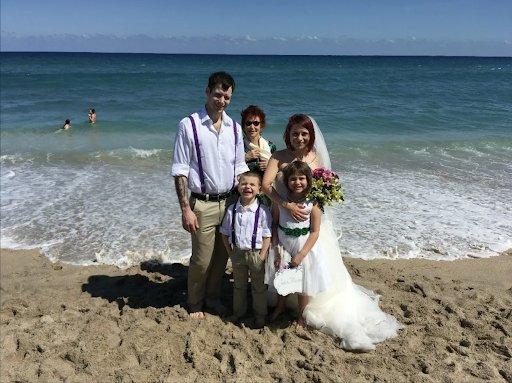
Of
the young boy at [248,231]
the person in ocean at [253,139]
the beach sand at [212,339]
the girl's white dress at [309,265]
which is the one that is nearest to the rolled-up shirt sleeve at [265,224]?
the young boy at [248,231]

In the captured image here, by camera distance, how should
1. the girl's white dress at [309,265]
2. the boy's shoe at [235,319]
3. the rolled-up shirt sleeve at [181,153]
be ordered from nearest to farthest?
the rolled-up shirt sleeve at [181,153]
the girl's white dress at [309,265]
the boy's shoe at [235,319]

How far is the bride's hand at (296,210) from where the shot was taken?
404cm

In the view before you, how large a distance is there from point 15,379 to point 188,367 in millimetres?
1409

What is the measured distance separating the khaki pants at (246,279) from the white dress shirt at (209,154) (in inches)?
25.7

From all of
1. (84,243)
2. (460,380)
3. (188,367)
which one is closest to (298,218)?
(188,367)

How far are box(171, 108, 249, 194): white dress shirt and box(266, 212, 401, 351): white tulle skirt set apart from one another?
0.86m

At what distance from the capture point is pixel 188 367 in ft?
12.7

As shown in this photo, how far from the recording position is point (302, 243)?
Result: 4.17 metres

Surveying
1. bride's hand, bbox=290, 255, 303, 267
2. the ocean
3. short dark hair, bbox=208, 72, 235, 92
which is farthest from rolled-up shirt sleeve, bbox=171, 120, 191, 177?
the ocean

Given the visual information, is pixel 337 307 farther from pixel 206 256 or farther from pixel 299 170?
pixel 299 170

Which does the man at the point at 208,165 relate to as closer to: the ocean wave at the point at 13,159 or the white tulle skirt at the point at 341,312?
the white tulle skirt at the point at 341,312

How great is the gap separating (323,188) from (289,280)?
889 millimetres

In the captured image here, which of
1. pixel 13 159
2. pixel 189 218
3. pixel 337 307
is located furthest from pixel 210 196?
pixel 13 159

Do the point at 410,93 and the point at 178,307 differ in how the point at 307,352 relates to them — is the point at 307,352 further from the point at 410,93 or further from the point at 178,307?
the point at 410,93
